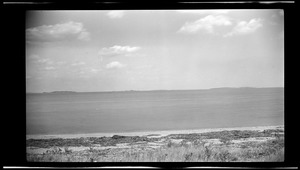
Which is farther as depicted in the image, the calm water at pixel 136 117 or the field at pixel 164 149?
the calm water at pixel 136 117

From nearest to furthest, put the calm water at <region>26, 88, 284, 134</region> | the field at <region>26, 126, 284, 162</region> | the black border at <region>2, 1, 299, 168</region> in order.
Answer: the black border at <region>2, 1, 299, 168</region> → the field at <region>26, 126, 284, 162</region> → the calm water at <region>26, 88, 284, 134</region>
